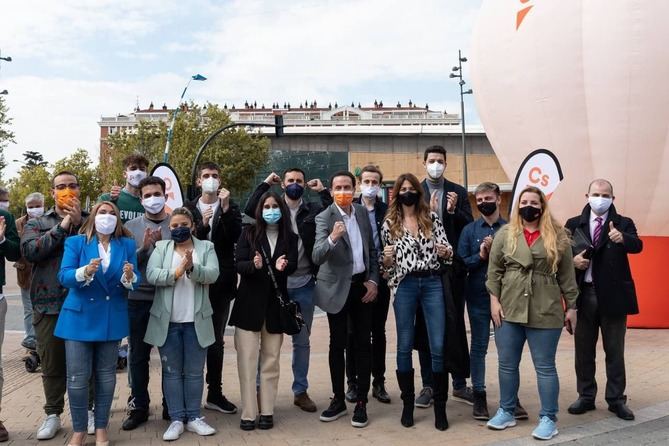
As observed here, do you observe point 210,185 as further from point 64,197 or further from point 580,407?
point 580,407

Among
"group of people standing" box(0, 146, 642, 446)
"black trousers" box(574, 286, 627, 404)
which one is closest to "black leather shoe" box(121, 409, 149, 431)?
"group of people standing" box(0, 146, 642, 446)

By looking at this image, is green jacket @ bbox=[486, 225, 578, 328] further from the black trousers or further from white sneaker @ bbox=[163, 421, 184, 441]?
white sneaker @ bbox=[163, 421, 184, 441]

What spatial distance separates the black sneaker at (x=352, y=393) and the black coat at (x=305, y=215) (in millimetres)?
1218

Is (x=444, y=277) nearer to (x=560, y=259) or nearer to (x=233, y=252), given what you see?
(x=560, y=259)

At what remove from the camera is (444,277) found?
18.0 feet

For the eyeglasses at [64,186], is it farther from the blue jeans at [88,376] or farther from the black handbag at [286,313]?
the black handbag at [286,313]

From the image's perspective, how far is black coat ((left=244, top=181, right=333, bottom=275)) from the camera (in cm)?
570

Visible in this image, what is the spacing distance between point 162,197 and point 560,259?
128 inches

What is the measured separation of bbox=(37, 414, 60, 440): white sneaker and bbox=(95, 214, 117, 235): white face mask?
158 centimetres

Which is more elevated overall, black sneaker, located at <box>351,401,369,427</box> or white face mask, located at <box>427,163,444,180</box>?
white face mask, located at <box>427,163,444,180</box>

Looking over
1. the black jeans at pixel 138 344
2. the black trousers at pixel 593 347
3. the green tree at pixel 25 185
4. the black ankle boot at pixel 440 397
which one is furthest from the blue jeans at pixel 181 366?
the green tree at pixel 25 185

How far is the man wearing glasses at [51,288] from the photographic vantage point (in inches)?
202

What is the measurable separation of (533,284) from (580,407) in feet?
4.78

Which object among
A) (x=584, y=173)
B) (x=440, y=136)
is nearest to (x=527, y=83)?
(x=584, y=173)
